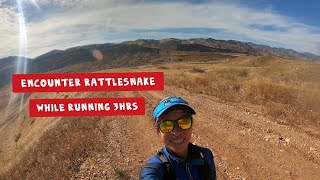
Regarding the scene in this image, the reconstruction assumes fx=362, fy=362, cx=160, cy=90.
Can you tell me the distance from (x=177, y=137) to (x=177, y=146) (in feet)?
0.27

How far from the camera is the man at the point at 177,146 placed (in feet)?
10.5

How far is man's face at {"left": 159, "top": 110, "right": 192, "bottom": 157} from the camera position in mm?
3318

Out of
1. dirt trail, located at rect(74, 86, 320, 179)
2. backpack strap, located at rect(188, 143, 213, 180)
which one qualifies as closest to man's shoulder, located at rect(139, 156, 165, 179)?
backpack strap, located at rect(188, 143, 213, 180)

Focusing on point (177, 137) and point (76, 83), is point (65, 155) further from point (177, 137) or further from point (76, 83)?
point (76, 83)

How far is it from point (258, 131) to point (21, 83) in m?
15.5

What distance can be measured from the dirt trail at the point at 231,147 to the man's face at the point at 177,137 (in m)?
6.28

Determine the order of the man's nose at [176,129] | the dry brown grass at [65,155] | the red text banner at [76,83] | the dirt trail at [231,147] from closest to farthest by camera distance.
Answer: the man's nose at [176,129] < the dirt trail at [231,147] < the dry brown grass at [65,155] < the red text banner at [76,83]

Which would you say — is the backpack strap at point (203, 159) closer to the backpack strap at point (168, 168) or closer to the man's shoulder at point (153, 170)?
the backpack strap at point (168, 168)

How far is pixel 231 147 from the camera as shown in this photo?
11.1 metres

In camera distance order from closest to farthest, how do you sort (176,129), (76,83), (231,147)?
(176,129)
(231,147)
(76,83)

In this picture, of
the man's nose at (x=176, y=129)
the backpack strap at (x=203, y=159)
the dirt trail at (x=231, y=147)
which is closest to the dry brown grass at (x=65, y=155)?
the dirt trail at (x=231, y=147)

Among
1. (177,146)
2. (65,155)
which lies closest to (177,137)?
(177,146)

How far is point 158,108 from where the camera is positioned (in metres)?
3.30

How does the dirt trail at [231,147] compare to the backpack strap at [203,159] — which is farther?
the dirt trail at [231,147]
